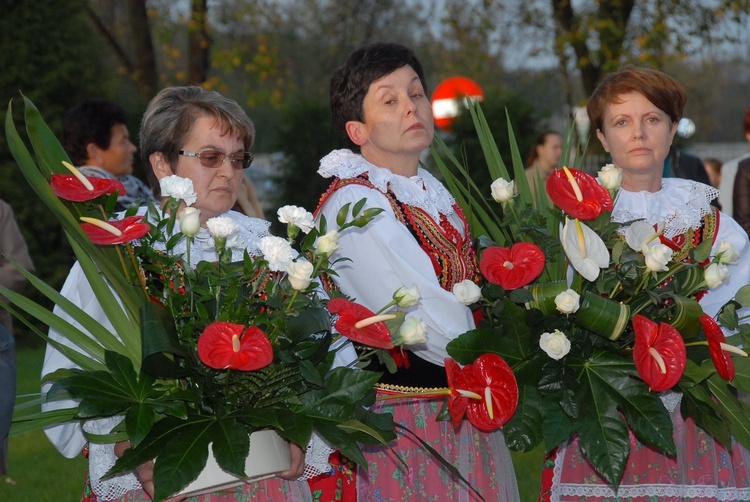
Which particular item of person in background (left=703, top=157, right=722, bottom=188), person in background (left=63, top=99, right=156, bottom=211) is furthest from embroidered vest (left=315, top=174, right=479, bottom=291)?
person in background (left=703, top=157, right=722, bottom=188)

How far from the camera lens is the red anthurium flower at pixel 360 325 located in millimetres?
2094

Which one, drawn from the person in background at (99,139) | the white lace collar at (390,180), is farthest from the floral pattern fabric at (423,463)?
the person in background at (99,139)

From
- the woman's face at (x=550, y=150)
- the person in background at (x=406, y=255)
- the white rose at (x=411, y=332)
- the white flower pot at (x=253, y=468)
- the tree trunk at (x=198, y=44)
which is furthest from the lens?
the tree trunk at (x=198, y=44)

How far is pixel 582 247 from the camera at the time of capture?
2.42m

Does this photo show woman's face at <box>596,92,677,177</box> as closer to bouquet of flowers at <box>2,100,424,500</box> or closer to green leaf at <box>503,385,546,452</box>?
green leaf at <box>503,385,546,452</box>

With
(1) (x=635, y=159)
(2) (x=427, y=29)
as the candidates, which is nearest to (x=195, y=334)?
(1) (x=635, y=159)

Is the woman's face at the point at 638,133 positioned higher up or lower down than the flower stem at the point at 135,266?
higher up

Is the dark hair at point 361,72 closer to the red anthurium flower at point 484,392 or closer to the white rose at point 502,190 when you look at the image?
the white rose at point 502,190

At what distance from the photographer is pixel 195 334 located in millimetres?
2070

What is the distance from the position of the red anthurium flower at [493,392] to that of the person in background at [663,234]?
0.57 m

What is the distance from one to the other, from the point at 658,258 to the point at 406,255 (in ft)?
2.01

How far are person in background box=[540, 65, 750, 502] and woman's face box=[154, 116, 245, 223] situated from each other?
1128 mm

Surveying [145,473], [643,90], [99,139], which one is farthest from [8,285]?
[643,90]

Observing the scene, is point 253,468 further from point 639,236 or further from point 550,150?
point 550,150
